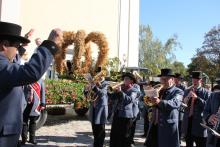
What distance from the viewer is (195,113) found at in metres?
8.31

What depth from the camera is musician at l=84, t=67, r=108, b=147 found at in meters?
8.58

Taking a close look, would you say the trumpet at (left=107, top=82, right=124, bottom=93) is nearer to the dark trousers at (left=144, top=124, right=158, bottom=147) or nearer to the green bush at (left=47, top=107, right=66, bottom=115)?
the dark trousers at (left=144, top=124, right=158, bottom=147)

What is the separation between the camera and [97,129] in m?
8.66

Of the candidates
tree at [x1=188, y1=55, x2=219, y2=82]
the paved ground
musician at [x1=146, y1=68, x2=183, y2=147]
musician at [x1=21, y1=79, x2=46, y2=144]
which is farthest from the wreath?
tree at [x1=188, y1=55, x2=219, y2=82]

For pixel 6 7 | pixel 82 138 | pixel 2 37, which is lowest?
pixel 82 138

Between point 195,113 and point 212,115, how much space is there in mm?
2707

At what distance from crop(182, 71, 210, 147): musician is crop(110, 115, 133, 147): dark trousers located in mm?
1196

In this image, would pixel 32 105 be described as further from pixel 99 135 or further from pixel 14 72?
pixel 14 72

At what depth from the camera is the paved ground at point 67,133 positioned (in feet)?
31.7

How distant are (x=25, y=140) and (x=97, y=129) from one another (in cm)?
173

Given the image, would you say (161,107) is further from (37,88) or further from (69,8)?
(69,8)

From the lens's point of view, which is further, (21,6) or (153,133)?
(21,6)

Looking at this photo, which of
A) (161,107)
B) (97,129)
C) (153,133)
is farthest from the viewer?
(97,129)

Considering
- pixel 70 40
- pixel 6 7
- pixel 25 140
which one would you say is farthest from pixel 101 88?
pixel 6 7
